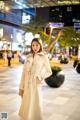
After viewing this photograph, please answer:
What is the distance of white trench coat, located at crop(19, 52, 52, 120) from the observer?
595 centimetres

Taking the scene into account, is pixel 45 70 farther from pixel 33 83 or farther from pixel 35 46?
pixel 35 46

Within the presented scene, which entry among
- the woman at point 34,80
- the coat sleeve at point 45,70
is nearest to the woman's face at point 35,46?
the woman at point 34,80

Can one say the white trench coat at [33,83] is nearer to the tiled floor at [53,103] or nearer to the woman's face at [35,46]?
the woman's face at [35,46]

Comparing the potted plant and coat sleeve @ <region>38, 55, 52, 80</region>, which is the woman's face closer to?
coat sleeve @ <region>38, 55, 52, 80</region>

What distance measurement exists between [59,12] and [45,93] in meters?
14.3

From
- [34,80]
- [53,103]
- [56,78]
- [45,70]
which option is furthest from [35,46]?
[56,78]

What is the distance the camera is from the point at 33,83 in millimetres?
5945

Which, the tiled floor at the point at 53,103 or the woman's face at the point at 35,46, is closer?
the woman's face at the point at 35,46

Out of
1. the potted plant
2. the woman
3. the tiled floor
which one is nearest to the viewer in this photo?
the woman

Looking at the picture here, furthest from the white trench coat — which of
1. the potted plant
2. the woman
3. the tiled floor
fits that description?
the potted plant

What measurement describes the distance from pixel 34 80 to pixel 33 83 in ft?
0.19

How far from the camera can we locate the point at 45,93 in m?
11.0

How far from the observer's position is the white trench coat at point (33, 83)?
19.5ft

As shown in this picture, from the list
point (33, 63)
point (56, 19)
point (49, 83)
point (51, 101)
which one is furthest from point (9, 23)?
point (33, 63)
